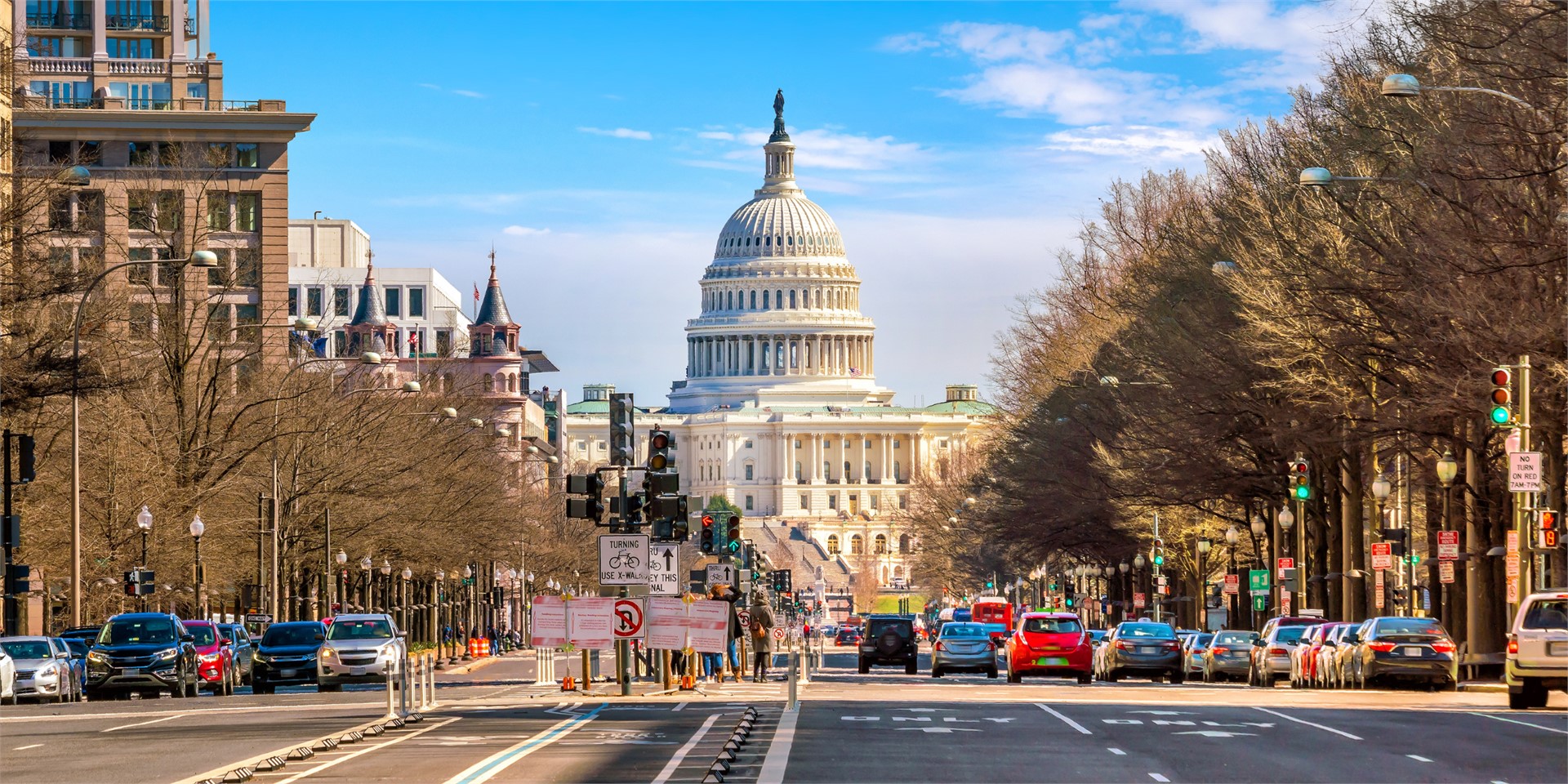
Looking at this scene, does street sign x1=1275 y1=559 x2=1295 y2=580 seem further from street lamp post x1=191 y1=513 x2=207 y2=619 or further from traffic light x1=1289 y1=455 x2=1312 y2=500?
street lamp post x1=191 y1=513 x2=207 y2=619

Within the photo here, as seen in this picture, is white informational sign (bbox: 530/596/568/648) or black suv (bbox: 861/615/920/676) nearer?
white informational sign (bbox: 530/596/568/648)

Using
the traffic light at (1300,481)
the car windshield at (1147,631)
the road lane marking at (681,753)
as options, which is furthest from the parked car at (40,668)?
the traffic light at (1300,481)

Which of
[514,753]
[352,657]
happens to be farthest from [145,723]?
[352,657]

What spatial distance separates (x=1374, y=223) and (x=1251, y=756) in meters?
21.2

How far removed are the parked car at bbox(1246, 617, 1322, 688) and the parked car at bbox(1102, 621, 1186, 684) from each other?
3228mm

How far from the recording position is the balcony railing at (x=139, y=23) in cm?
11475

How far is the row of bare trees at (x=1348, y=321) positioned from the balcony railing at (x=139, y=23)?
53099 mm

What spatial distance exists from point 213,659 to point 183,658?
2.71 m

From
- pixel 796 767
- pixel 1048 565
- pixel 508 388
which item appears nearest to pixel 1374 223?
pixel 796 767

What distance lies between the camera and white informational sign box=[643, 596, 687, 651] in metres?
37.3

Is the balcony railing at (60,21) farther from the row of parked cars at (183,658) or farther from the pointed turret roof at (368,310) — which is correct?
the row of parked cars at (183,658)

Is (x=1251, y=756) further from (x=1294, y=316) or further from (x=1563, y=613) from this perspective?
(x=1294, y=316)

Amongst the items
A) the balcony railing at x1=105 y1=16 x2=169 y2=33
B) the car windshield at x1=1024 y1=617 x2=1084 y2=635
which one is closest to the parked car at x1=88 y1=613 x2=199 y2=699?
the car windshield at x1=1024 y1=617 x2=1084 y2=635

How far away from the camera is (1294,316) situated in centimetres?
4406
